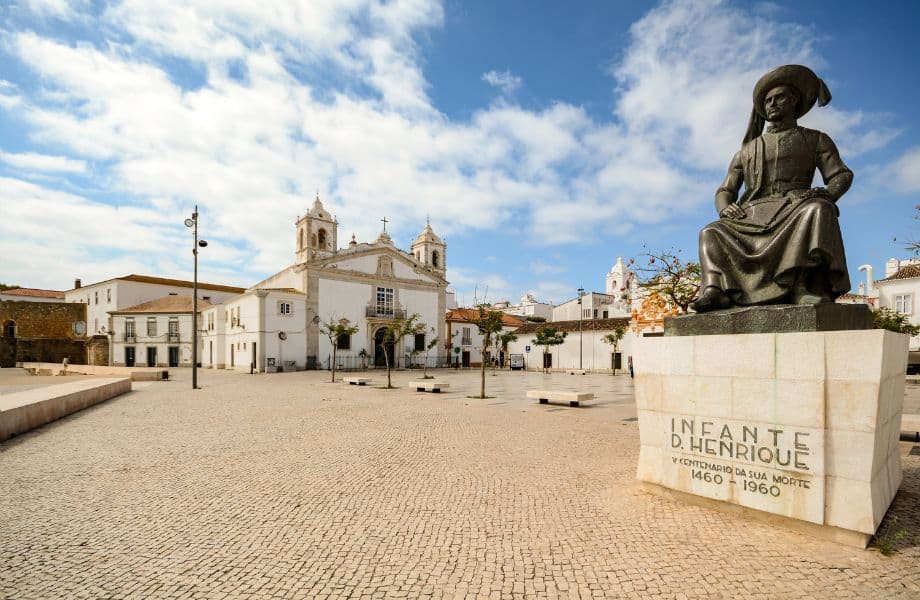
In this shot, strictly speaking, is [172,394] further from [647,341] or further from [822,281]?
[822,281]

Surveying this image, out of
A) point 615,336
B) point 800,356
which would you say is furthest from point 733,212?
point 615,336

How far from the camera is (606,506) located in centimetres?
451

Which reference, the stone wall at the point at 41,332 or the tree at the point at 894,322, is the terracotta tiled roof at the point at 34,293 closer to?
the stone wall at the point at 41,332

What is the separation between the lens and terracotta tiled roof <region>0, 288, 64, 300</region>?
2012 inches

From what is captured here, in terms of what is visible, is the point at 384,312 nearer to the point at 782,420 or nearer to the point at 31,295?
the point at 782,420

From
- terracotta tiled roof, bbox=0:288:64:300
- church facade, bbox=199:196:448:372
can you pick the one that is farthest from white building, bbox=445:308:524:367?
terracotta tiled roof, bbox=0:288:64:300

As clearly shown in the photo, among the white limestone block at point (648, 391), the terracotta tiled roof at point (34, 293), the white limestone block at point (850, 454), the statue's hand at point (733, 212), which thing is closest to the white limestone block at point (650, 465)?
the white limestone block at point (648, 391)

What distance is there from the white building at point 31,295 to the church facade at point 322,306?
88.4ft

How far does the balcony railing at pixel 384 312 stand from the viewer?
3738cm

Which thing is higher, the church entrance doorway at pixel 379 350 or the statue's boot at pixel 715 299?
the statue's boot at pixel 715 299

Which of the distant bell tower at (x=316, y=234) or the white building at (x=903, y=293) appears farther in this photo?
the distant bell tower at (x=316, y=234)

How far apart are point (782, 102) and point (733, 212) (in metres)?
1.19

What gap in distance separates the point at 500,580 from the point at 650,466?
2353 mm

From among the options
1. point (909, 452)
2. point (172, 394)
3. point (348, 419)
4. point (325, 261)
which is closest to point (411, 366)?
point (325, 261)
